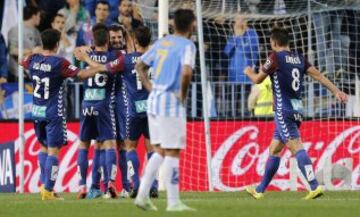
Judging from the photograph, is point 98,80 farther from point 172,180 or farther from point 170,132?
point 172,180

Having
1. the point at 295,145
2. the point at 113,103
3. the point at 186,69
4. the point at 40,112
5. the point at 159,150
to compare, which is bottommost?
the point at 295,145

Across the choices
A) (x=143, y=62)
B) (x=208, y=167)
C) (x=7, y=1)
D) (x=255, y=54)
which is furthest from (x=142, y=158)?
(x=143, y=62)

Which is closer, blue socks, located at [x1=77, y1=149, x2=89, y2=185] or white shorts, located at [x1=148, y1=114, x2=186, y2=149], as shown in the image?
white shorts, located at [x1=148, y1=114, x2=186, y2=149]

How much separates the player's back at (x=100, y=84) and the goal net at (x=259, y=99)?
3603 millimetres

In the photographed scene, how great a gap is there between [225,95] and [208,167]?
285 cm

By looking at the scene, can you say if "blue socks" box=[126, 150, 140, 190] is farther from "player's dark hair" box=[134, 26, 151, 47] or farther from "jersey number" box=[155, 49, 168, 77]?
"jersey number" box=[155, 49, 168, 77]

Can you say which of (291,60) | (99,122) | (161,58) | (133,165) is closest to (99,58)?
(99,122)

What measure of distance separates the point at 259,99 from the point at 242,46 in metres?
1.05

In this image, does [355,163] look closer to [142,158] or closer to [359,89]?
[359,89]

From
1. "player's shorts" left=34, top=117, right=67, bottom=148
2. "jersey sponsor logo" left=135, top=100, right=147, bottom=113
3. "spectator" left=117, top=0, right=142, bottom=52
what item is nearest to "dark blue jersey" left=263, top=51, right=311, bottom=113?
"jersey sponsor logo" left=135, top=100, right=147, bottom=113

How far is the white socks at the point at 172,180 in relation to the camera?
43.6ft

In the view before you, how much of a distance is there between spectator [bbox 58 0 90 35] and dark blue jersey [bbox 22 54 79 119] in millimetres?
7230

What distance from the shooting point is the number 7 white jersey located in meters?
13.5

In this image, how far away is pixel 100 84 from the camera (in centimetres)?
1767
